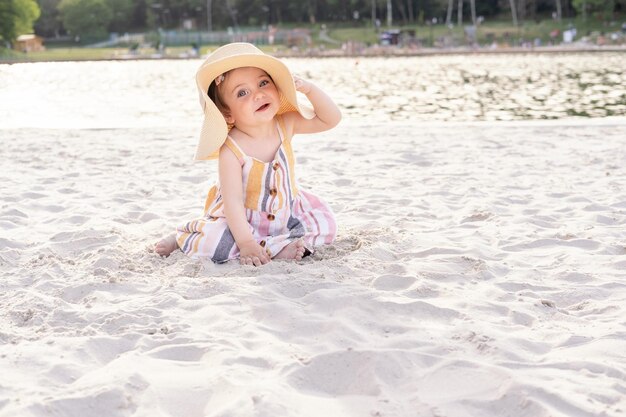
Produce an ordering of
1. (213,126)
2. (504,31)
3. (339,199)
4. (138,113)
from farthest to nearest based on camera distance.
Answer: (504,31) → (138,113) → (339,199) → (213,126)

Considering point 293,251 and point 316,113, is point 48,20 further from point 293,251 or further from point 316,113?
point 293,251

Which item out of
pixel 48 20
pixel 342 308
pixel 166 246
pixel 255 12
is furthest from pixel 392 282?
pixel 48 20

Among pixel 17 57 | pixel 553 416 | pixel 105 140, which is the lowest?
pixel 553 416

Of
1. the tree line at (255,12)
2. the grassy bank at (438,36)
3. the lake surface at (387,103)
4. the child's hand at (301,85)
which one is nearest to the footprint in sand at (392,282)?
the child's hand at (301,85)

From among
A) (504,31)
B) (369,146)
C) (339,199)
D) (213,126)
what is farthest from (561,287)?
(504,31)

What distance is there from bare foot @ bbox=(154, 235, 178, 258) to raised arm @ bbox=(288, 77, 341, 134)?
0.71 metres

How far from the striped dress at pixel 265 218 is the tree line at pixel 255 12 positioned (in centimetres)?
6138

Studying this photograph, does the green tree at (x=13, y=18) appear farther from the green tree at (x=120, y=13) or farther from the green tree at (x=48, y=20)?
the green tree at (x=48, y=20)

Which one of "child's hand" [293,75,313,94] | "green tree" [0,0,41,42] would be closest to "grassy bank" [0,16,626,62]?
"green tree" [0,0,41,42]

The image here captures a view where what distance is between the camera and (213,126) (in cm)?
283

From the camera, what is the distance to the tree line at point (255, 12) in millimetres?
A: 64625

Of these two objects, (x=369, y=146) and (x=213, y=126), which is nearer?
(x=213, y=126)

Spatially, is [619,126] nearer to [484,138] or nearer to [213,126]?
[484,138]

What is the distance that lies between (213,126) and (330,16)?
68913 mm
